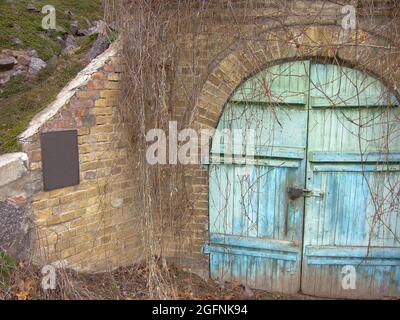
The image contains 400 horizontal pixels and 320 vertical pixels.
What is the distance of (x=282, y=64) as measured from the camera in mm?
3924

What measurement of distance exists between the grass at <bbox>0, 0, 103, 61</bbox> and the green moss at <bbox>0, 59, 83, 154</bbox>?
676 mm

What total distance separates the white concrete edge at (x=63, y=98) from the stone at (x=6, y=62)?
7.65 feet

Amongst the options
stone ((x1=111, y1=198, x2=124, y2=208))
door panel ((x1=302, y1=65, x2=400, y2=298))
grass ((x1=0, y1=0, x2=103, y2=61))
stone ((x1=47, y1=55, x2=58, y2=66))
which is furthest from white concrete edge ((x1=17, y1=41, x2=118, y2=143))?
grass ((x1=0, y1=0, x2=103, y2=61))

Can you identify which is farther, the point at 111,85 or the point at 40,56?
the point at 40,56

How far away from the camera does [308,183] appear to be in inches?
159

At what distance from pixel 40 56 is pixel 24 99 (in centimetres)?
191

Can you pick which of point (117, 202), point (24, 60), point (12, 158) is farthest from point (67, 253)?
point (24, 60)

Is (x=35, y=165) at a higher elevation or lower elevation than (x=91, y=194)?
higher

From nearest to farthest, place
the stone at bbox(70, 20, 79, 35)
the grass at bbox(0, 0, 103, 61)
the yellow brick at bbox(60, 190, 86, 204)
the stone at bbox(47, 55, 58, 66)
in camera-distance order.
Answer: the yellow brick at bbox(60, 190, 86, 204)
the stone at bbox(47, 55, 58, 66)
the grass at bbox(0, 0, 103, 61)
the stone at bbox(70, 20, 79, 35)

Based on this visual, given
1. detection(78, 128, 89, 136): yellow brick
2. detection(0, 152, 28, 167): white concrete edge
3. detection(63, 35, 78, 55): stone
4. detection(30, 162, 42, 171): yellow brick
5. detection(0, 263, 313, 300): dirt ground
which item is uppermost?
detection(63, 35, 78, 55): stone

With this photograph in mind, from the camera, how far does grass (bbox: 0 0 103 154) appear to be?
4.03 m

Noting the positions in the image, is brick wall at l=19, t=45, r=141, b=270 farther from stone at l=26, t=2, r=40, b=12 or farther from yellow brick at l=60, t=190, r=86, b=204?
stone at l=26, t=2, r=40, b=12

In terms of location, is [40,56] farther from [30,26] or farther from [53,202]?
[53,202]

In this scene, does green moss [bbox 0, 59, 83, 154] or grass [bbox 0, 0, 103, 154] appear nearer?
green moss [bbox 0, 59, 83, 154]
